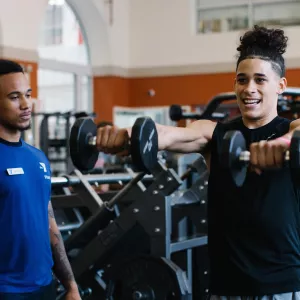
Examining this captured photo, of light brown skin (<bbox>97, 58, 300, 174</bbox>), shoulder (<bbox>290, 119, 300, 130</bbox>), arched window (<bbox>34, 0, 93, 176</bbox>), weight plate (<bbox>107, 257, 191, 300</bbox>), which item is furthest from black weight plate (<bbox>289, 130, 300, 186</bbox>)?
arched window (<bbox>34, 0, 93, 176</bbox>)

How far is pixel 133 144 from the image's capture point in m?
1.72

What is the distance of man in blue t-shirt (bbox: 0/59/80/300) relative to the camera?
2170 mm

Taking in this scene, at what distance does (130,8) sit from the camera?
12.8m

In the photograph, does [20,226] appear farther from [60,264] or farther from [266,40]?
[266,40]

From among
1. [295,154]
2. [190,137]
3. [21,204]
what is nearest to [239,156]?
[295,154]

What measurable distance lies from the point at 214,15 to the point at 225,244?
10.6 meters

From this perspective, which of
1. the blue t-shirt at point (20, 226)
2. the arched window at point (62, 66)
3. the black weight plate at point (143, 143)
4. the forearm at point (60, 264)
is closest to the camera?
the black weight plate at point (143, 143)

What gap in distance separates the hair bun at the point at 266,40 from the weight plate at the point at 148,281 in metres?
1.78

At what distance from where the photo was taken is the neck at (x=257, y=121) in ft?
6.63

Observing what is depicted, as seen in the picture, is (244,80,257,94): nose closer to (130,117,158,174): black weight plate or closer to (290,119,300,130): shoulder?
(290,119,300,130): shoulder

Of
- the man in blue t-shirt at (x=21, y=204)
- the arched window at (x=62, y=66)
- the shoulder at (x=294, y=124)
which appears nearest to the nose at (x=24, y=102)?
the man in blue t-shirt at (x=21, y=204)

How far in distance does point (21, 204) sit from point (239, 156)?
89 cm

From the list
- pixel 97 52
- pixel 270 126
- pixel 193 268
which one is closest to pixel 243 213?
pixel 270 126

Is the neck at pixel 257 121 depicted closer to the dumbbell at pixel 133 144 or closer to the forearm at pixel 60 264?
the dumbbell at pixel 133 144
